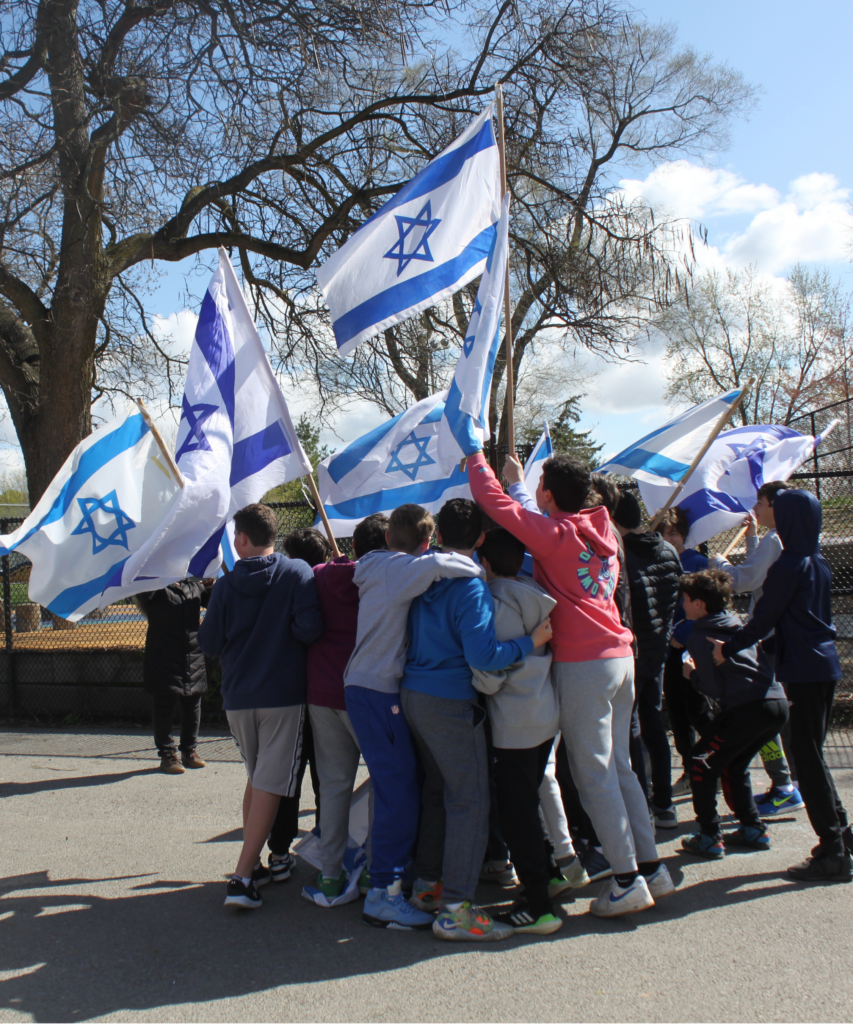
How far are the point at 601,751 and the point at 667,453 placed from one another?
8.80 ft

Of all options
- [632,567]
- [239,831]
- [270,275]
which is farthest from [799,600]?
[270,275]

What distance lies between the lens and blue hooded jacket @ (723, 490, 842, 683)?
3783 millimetres

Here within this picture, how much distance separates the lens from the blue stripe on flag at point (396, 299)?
440 cm

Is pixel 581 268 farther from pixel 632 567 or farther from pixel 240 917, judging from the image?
pixel 240 917

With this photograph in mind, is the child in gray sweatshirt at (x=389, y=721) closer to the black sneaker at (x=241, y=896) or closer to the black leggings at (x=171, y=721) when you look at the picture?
the black sneaker at (x=241, y=896)

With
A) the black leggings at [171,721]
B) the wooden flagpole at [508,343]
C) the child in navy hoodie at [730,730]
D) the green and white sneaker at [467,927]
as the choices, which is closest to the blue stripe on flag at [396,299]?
the wooden flagpole at [508,343]

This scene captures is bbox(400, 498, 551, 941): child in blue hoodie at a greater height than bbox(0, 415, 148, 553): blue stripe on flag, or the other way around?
bbox(0, 415, 148, 553): blue stripe on flag

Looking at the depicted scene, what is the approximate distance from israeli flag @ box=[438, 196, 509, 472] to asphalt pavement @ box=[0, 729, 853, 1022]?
2.13m

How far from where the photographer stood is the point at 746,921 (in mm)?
3285

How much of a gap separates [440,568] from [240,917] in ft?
5.92

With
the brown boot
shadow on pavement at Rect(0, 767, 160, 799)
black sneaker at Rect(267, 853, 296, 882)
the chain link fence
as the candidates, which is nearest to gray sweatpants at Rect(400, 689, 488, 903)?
black sneaker at Rect(267, 853, 296, 882)

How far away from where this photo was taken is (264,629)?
3.80 metres

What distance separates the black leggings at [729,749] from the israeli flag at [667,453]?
1.73 m

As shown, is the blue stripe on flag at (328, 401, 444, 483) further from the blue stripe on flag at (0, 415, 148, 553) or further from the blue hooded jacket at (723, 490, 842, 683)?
the blue hooded jacket at (723, 490, 842, 683)
